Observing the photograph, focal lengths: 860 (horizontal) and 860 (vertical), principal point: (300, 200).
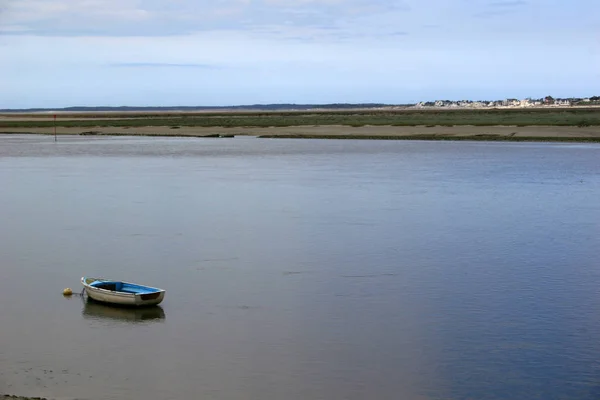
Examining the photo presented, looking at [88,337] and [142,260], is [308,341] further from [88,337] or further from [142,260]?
[142,260]

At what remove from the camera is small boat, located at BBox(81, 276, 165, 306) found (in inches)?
582

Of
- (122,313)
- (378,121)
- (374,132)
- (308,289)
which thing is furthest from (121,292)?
(378,121)

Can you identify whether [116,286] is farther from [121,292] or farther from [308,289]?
[308,289]

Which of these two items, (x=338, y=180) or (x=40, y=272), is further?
(x=338, y=180)

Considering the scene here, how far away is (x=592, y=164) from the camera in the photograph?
40844 mm

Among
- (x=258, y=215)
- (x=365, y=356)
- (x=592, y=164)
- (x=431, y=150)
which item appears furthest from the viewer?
(x=431, y=150)

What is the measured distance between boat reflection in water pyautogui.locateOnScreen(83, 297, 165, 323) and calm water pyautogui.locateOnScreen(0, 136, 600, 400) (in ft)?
0.17

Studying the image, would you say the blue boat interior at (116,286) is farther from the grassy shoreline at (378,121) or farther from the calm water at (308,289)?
the grassy shoreline at (378,121)

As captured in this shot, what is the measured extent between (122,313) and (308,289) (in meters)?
3.46

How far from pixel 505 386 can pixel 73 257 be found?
36.4ft

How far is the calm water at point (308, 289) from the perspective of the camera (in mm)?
Result: 11445

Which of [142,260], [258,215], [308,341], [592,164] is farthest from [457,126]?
[308,341]

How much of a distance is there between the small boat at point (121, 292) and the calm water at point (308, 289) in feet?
0.74

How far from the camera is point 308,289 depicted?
52.8 ft
